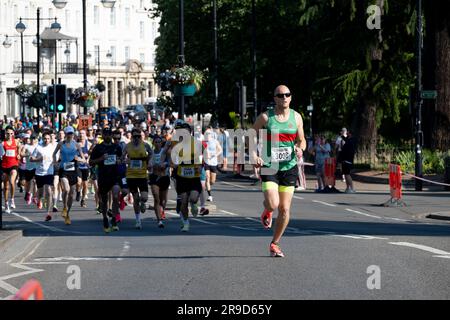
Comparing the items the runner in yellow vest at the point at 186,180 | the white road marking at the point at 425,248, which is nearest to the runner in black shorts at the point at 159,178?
the runner in yellow vest at the point at 186,180

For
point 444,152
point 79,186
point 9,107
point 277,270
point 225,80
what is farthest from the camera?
point 9,107

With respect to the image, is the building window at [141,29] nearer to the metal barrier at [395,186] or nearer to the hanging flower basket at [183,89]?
the metal barrier at [395,186]

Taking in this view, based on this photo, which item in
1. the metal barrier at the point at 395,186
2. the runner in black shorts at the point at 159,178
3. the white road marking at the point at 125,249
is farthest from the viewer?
the metal barrier at the point at 395,186

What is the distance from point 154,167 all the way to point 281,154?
7987 mm

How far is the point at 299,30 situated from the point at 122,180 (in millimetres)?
38836

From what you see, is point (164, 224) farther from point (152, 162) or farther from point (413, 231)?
point (413, 231)

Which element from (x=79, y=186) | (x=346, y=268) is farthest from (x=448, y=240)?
(x=79, y=186)

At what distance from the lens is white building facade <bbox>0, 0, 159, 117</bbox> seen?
11806 cm

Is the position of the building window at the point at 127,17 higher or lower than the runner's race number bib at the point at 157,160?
higher

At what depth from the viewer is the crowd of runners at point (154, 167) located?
15.6 m

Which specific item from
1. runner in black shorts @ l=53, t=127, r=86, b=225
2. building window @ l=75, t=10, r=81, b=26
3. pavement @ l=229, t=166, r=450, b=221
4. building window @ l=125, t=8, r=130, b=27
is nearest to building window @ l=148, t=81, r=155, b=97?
building window @ l=125, t=8, r=130, b=27

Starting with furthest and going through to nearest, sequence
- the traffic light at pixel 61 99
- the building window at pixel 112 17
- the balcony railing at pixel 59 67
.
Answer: the building window at pixel 112 17 → the balcony railing at pixel 59 67 → the traffic light at pixel 61 99

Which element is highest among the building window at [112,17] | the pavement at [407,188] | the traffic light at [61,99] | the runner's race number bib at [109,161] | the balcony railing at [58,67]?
the building window at [112,17]

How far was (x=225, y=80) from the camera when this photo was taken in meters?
67.2
